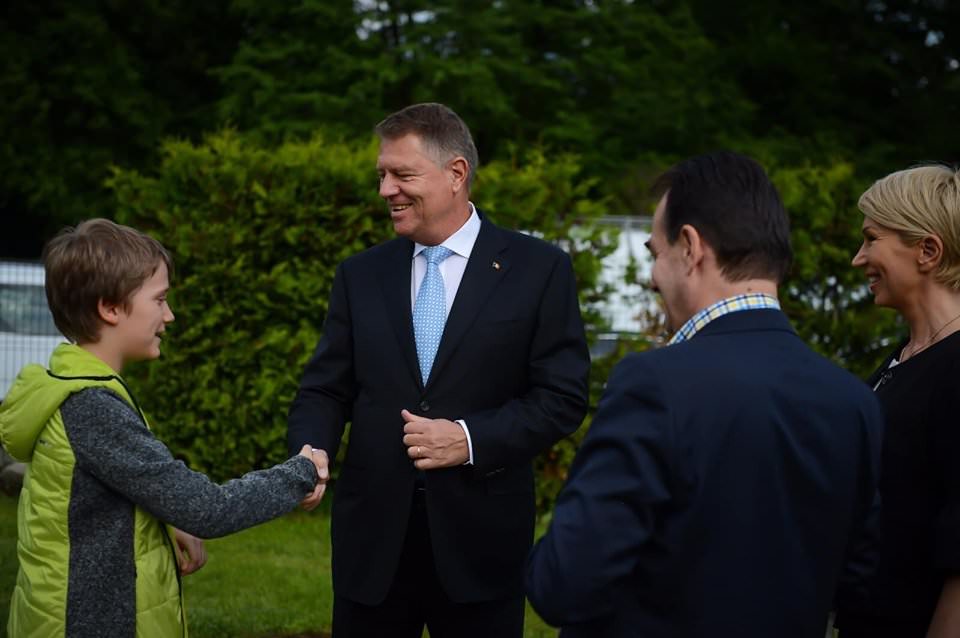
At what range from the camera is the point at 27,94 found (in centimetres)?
2280

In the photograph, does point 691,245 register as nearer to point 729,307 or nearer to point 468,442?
point 729,307

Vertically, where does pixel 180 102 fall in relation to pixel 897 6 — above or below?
below

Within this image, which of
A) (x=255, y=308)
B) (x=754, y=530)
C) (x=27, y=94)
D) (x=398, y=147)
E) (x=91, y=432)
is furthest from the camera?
(x=27, y=94)

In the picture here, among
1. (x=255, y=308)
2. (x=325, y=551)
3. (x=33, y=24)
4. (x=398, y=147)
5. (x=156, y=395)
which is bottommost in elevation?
(x=325, y=551)

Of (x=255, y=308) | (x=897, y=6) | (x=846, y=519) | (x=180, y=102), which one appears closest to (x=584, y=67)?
(x=897, y=6)

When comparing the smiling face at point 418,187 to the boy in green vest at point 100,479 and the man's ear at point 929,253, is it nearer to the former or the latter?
the boy in green vest at point 100,479

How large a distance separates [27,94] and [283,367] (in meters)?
17.2

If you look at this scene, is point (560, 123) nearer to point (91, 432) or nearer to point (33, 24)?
point (33, 24)

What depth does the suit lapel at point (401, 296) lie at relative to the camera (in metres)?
3.65

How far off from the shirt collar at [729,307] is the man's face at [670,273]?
3cm

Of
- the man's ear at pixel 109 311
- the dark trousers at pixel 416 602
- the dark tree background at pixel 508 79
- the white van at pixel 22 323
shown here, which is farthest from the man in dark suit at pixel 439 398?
the dark tree background at pixel 508 79

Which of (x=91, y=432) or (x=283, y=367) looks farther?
(x=283, y=367)

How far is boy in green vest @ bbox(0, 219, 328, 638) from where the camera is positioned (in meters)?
2.83

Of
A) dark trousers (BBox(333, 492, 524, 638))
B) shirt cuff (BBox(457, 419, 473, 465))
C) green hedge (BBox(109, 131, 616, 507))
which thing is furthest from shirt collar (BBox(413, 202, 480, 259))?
green hedge (BBox(109, 131, 616, 507))
